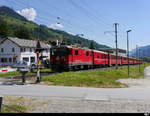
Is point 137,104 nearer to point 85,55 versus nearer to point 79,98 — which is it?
point 79,98

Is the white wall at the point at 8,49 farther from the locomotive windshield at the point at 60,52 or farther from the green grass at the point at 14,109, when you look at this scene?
the green grass at the point at 14,109

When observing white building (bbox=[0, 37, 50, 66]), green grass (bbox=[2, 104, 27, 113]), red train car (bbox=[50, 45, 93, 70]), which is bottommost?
green grass (bbox=[2, 104, 27, 113])

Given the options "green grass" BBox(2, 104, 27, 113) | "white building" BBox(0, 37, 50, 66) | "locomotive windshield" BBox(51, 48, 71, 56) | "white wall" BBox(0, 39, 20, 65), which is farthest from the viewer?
"white wall" BBox(0, 39, 20, 65)

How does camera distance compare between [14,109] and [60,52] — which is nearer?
[14,109]

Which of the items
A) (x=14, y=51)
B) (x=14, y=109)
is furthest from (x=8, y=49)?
(x=14, y=109)

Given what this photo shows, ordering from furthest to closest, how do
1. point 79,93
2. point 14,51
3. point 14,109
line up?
point 14,51
point 79,93
point 14,109

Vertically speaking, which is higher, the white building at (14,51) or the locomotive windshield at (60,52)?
the white building at (14,51)

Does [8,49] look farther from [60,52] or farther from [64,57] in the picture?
[64,57]

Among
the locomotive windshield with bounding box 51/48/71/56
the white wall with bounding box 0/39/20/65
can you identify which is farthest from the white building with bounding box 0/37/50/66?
the locomotive windshield with bounding box 51/48/71/56

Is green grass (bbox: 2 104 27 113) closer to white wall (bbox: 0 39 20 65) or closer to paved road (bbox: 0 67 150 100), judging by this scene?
paved road (bbox: 0 67 150 100)

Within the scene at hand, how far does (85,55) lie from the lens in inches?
1332

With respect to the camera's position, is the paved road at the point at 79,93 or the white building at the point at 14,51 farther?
the white building at the point at 14,51

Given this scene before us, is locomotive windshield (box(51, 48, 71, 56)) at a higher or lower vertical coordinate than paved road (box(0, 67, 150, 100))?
higher

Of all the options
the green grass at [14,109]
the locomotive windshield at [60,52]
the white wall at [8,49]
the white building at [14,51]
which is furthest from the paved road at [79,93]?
the white wall at [8,49]
